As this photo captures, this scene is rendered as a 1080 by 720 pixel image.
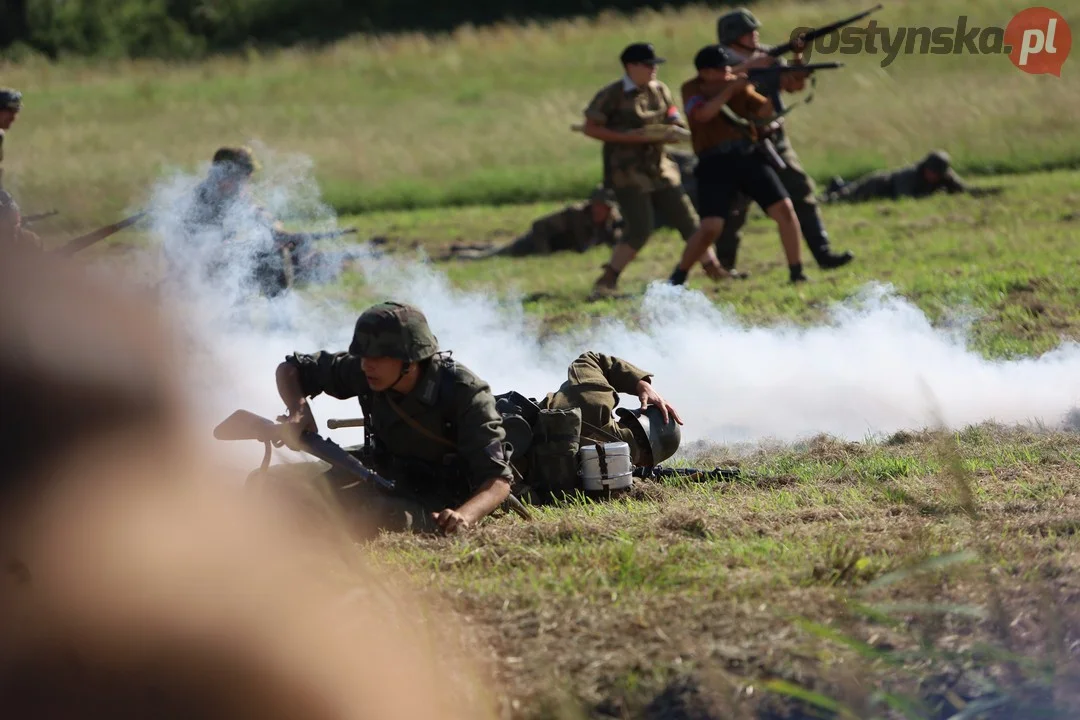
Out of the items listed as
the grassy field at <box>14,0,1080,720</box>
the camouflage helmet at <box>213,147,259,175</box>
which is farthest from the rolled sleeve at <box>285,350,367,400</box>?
the camouflage helmet at <box>213,147,259,175</box>

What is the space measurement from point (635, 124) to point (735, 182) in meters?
1.20

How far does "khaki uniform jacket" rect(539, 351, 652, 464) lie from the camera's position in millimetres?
6848

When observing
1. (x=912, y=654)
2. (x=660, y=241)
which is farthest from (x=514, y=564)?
(x=660, y=241)

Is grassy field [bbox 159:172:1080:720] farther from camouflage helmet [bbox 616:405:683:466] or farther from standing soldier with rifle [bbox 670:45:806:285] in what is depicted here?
standing soldier with rifle [bbox 670:45:806:285]

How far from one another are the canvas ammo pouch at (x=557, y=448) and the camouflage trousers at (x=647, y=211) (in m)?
5.56

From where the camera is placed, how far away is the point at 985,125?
21031 millimetres

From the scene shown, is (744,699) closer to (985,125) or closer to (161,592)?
(161,592)

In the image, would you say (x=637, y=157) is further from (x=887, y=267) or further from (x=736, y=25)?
(x=887, y=267)

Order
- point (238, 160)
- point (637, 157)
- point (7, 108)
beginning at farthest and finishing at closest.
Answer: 1. point (637, 157)
2. point (7, 108)
3. point (238, 160)

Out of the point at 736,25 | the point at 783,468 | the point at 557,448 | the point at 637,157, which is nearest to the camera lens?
the point at 557,448

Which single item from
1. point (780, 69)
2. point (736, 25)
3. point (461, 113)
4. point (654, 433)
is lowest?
point (461, 113)

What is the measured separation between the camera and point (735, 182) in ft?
37.1

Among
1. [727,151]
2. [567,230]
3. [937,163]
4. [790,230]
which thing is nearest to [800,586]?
[790,230]

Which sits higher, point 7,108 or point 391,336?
point 7,108
